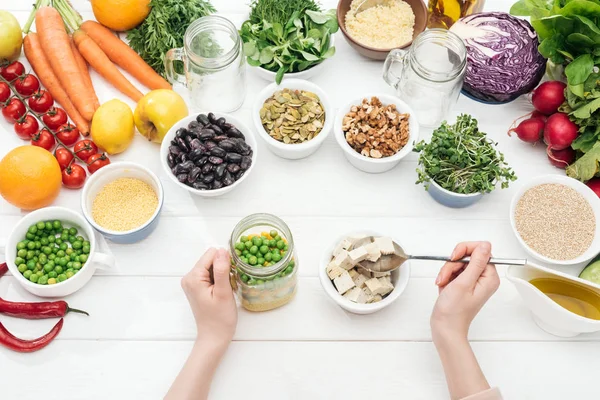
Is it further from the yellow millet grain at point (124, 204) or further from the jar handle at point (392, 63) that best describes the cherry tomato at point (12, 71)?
the jar handle at point (392, 63)

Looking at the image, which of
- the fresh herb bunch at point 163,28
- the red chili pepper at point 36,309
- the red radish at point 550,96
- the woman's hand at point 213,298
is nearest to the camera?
the woman's hand at point 213,298

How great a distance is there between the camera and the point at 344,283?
4.41 feet

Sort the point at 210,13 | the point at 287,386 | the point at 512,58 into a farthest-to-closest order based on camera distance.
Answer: the point at 210,13
the point at 512,58
the point at 287,386

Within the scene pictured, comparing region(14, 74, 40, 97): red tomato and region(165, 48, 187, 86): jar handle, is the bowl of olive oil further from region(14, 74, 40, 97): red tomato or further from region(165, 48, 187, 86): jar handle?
region(14, 74, 40, 97): red tomato

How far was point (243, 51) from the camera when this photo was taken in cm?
166

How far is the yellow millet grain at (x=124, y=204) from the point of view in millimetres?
1456

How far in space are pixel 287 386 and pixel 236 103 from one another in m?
0.79

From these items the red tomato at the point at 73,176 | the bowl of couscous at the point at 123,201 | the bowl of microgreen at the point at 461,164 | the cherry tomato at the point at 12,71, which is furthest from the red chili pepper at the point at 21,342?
the bowl of microgreen at the point at 461,164

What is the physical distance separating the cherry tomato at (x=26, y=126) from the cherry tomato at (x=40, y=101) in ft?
0.19

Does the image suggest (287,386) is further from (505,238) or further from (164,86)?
(164,86)

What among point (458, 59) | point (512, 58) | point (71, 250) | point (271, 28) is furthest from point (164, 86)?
point (512, 58)

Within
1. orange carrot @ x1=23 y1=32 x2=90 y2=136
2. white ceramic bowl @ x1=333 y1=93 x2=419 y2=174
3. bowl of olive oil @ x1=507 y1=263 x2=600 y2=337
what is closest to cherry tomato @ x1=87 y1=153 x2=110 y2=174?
orange carrot @ x1=23 y1=32 x2=90 y2=136

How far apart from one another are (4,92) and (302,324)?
100 cm

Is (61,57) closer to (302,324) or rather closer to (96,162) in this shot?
(96,162)
